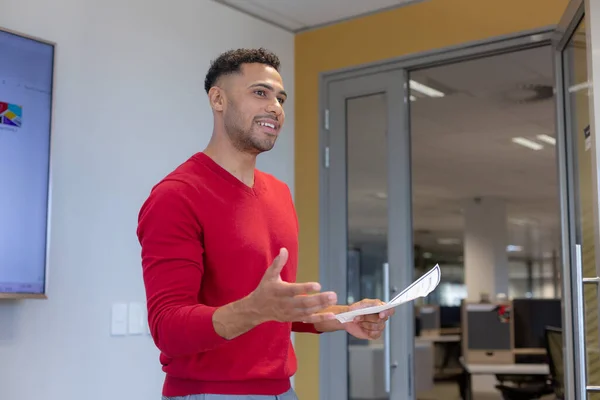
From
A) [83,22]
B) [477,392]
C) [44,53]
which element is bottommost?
[477,392]

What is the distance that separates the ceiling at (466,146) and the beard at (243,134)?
2.01m

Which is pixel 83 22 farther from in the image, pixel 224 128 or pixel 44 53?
pixel 224 128

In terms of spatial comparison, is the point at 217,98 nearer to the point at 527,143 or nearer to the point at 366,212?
the point at 366,212

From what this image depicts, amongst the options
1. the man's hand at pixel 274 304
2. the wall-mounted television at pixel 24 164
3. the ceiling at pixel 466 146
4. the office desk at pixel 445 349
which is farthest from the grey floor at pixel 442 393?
the man's hand at pixel 274 304

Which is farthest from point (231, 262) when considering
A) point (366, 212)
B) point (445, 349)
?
point (445, 349)

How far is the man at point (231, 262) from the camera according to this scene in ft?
4.33

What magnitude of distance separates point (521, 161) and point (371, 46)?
17.6 feet

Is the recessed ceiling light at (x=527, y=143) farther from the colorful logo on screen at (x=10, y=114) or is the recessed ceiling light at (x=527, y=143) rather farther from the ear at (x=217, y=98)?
the ear at (x=217, y=98)

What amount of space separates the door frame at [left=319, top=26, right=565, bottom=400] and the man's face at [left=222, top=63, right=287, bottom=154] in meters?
1.96

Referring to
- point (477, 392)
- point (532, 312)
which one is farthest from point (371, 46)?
point (477, 392)

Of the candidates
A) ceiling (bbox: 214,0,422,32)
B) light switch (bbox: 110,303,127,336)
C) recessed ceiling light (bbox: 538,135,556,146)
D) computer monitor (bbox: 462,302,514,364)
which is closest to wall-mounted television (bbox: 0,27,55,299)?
light switch (bbox: 110,303,127,336)

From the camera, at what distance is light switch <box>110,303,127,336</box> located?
9.85ft

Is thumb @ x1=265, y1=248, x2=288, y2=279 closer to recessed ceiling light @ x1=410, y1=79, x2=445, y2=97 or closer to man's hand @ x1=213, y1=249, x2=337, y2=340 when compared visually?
man's hand @ x1=213, y1=249, x2=337, y2=340

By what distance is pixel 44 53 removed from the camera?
107 inches
